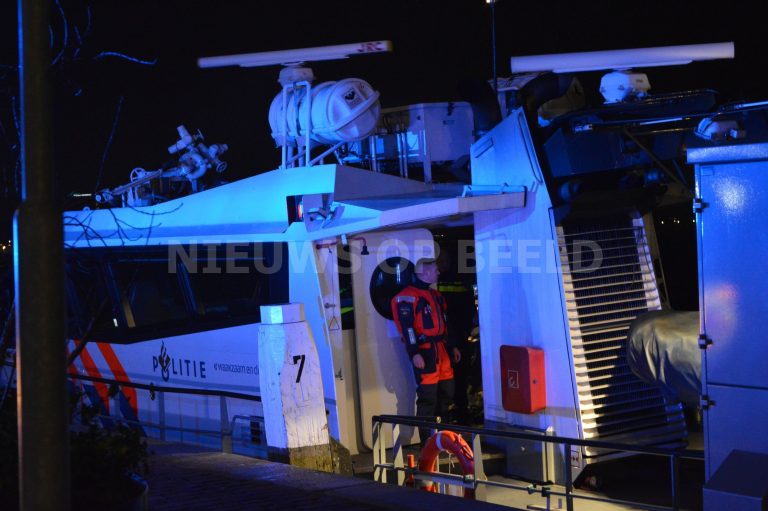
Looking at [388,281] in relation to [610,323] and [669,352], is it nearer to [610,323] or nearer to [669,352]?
[610,323]

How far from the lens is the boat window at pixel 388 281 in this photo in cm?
995

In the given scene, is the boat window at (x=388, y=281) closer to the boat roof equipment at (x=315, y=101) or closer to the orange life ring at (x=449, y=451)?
the boat roof equipment at (x=315, y=101)

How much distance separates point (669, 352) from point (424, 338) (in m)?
3.27

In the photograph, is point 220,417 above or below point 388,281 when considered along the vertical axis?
below

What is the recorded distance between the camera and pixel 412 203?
9266 mm

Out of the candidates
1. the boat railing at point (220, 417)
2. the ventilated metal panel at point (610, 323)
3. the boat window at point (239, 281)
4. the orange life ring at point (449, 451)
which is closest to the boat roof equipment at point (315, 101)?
the boat window at point (239, 281)

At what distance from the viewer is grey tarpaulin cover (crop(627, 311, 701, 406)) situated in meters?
6.39

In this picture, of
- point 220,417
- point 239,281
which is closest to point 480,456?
point 220,417

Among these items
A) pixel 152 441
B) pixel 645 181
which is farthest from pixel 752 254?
pixel 152 441

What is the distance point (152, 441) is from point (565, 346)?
464cm

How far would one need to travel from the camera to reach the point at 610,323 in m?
8.34

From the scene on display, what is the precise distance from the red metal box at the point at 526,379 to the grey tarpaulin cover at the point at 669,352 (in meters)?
1.36

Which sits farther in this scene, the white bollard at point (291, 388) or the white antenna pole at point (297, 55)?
the white antenna pole at point (297, 55)

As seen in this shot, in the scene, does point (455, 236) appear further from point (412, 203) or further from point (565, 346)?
point (565, 346)
